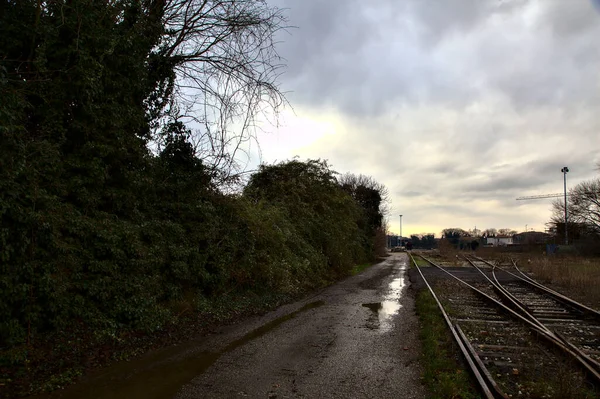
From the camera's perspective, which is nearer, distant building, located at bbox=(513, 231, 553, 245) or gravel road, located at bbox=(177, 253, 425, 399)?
gravel road, located at bbox=(177, 253, 425, 399)

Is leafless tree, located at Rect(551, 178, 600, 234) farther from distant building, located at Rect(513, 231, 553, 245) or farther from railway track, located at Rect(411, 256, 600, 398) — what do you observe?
railway track, located at Rect(411, 256, 600, 398)

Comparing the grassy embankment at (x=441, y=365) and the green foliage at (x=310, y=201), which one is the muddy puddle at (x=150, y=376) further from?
the green foliage at (x=310, y=201)

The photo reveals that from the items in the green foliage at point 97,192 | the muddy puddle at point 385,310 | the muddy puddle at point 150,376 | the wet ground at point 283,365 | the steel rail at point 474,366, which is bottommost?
the muddy puddle at point 150,376

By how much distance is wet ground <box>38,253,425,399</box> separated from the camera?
5.25 meters

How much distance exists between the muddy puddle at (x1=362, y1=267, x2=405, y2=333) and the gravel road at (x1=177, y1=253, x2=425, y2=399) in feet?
0.08

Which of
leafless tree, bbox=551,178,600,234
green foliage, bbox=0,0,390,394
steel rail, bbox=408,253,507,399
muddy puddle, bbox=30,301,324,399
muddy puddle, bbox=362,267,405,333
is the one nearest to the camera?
steel rail, bbox=408,253,507,399

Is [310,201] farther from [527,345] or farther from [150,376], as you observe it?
[150,376]

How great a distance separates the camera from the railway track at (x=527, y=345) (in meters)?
5.15

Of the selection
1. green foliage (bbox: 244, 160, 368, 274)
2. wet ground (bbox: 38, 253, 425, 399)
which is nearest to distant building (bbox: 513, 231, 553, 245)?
green foliage (bbox: 244, 160, 368, 274)

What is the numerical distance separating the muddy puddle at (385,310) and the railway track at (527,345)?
1395 millimetres

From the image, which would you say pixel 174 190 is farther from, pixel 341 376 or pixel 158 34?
pixel 341 376

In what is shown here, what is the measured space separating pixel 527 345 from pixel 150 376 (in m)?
6.59

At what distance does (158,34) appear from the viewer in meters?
10.4

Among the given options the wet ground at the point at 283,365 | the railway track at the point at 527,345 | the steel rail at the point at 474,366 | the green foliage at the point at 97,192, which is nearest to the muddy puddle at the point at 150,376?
the wet ground at the point at 283,365
